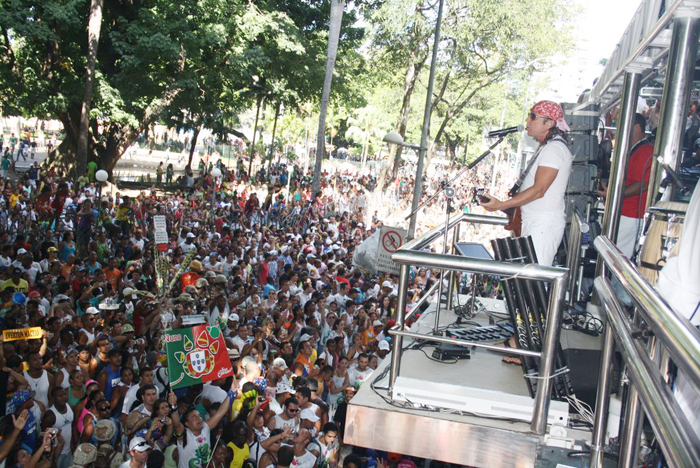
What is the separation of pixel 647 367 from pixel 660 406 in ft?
0.79

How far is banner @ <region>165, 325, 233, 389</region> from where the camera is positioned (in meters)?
7.46

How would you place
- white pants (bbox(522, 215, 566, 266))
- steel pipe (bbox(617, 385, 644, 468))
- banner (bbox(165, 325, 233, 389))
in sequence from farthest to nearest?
banner (bbox(165, 325, 233, 389)), white pants (bbox(522, 215, 566, 266)), steel pipe (bbox(617, 385, 644, 468))

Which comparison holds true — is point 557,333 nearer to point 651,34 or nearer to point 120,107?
point 651,34

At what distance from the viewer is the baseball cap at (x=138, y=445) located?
249 inches

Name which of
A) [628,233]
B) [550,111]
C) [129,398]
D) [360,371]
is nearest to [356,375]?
[360,371]

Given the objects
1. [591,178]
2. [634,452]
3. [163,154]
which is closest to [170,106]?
[591,178]

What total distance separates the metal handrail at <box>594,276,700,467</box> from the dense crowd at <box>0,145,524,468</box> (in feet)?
16.6

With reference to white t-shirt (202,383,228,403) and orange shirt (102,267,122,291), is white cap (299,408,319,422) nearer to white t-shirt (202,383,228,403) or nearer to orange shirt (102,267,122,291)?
white t-shirt (202,383,228,403)

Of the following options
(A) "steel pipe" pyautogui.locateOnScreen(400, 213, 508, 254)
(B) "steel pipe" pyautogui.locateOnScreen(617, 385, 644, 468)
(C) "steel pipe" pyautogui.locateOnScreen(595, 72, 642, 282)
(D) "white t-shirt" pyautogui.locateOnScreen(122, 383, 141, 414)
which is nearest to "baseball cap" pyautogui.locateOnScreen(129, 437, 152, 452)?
(D) "white t-shirt" pyautogui.locateOnScreen(122, 383, 141, 414)

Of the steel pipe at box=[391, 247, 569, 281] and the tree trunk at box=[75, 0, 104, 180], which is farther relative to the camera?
the tree trunk at box=[75, 0, 104, 180]

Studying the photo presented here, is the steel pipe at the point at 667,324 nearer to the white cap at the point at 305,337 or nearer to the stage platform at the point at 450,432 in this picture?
the stage platform at the point at 450,432

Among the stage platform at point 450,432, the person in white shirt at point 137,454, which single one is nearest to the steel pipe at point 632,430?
the stage platform at point 450,432

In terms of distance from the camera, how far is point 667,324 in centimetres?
149

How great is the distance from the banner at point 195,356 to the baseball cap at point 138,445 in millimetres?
947
